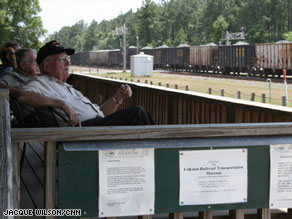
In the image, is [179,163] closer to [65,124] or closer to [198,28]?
[65,124]

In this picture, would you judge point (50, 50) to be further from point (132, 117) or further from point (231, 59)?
point (231, 59)

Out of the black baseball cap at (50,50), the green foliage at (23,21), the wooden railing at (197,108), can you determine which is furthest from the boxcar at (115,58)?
the black baseball cap at (50,50)

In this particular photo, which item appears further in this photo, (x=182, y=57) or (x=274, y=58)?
(x=182, y=57)

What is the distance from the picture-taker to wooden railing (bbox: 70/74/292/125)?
5.23m

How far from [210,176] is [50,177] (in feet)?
2.82

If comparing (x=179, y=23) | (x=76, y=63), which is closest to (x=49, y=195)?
(x=76, y=63)

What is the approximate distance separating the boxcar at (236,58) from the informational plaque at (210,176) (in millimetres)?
43937

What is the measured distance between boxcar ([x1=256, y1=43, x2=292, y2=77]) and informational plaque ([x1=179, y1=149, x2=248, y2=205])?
39015mm

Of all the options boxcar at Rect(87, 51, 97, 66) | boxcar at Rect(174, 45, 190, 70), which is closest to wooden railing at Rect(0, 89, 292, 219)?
boxcar at Rect(174, 45, 190, 70)

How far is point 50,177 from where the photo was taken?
10.2ft

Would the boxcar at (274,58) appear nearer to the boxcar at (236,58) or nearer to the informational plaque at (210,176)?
the boxcar at (236,58)

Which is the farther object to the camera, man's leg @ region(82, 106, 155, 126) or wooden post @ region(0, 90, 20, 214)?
man's leg @ region(82, 106, 155, 126)

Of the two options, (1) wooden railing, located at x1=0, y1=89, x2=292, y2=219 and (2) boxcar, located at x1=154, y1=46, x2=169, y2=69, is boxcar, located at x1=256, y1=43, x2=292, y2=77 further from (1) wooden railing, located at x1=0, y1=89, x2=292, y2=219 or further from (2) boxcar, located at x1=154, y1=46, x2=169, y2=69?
(1) wooden railing, located at x1=0, y1=89, x2=292, y2=219

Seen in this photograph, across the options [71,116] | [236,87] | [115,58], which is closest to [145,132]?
[71,116]
